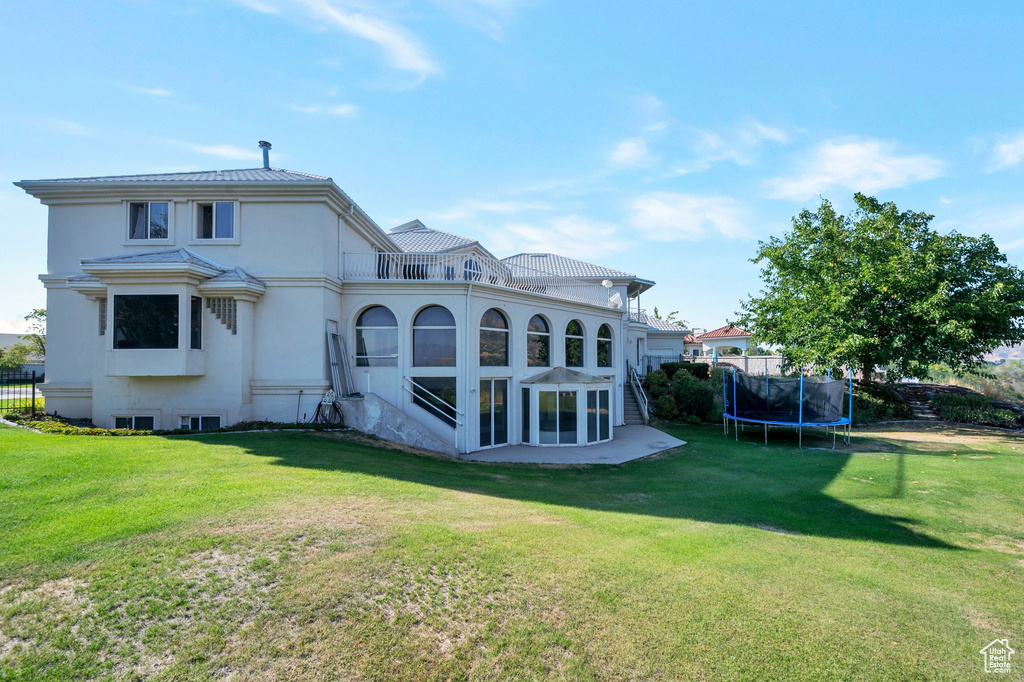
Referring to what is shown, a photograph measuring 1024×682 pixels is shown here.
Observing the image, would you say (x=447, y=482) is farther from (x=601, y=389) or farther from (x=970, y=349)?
(x=970, y=349)

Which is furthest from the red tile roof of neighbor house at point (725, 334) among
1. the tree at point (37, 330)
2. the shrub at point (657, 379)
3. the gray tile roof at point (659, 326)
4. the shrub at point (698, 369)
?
the tree at point (37, 330)

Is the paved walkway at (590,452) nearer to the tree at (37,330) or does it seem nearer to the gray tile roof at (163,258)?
the gray tile roof at (163,258)

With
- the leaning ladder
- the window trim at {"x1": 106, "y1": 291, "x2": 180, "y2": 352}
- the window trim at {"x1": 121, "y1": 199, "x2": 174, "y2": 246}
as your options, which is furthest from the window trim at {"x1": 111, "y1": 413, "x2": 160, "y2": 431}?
the window trim at {"x1": 121, "y1": 199, "x2": 174, "y2": 246}

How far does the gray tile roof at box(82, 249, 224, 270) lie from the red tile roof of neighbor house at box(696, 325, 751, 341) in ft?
127

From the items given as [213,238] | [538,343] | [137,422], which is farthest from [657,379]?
[137,422]

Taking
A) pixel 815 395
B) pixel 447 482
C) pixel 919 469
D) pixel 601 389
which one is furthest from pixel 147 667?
pixel 815 395

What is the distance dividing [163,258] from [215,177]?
3014 millimetres

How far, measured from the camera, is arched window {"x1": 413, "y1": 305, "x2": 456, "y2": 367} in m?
14.3

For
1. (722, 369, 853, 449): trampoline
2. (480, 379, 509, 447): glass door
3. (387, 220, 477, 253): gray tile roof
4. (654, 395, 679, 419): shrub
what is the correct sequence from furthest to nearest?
(387, 220, 477, 253): gray tile roof, (654, 395, 679, 419): shrub, (722, 369, 853, 449): trampoline, (480, 379, 509, 447): glass door

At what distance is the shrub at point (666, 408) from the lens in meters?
21.3

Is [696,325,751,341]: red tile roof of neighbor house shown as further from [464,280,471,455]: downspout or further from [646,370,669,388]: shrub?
[464,280,471,455]: downspout

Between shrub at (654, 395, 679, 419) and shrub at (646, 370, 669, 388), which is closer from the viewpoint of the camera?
shrub at (654, 395, 679, 419)

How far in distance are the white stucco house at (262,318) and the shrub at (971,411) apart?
18.8 metres

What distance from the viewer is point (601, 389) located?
16344 millimetres
